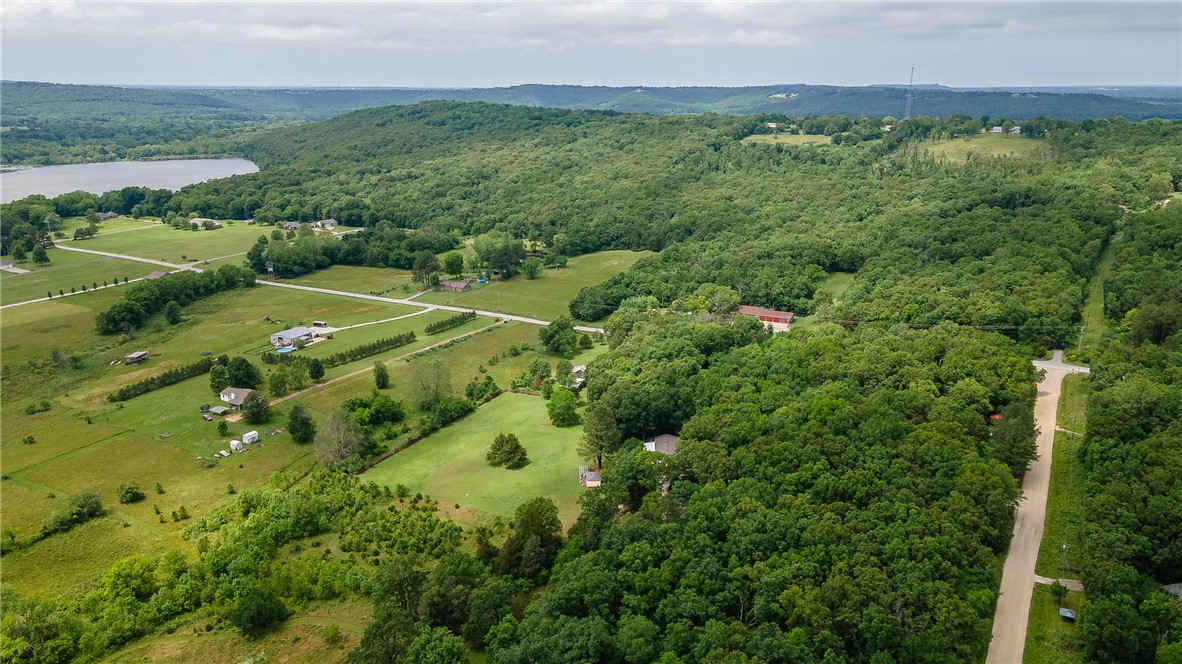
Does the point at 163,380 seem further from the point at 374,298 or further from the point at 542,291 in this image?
the point at 542,291

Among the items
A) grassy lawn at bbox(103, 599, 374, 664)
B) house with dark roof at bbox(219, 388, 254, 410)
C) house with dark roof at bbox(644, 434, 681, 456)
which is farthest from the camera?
house with dark roof at bbox(219, 388, 254, 410)

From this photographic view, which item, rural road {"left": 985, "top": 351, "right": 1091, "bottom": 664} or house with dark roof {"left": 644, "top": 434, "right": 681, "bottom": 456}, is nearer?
rural road {"left": 985, "top": 351, "right": 1091, "bottom": 664}

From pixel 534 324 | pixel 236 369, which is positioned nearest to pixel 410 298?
pixel 534 324

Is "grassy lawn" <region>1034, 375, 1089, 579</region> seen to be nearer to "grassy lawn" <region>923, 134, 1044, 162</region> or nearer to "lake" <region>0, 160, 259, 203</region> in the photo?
"grassy lawn" <region>923, 134, 1044, 162</region>

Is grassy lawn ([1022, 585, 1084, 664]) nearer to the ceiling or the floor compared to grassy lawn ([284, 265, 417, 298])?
nearer to the floor

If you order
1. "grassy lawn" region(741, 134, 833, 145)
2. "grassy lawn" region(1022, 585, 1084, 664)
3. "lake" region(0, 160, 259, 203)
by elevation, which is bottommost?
"grassy lawn" region(1022, 585, 1084, 664)

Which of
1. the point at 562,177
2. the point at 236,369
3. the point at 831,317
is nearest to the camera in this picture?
the point at 236,369

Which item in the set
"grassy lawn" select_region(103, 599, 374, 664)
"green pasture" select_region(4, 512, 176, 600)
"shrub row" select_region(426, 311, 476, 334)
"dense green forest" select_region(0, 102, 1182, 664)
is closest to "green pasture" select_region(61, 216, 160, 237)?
"dense green forest" select_region(0, 102, 1182, 664)

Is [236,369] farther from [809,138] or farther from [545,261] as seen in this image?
[809,138]
